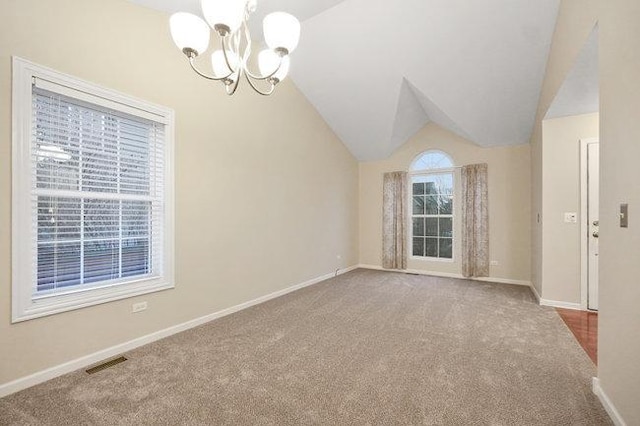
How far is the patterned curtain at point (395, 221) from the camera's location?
614 cm

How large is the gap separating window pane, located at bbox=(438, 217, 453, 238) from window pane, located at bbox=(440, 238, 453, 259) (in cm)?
10

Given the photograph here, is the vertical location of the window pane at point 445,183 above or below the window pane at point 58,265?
above

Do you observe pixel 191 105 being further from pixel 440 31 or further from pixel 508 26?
pixel 508 26

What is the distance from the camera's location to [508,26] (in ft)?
11.1

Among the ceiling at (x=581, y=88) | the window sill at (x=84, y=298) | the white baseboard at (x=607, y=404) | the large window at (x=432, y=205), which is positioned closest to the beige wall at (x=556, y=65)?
Result: the ceiling at (x=581, y=88)

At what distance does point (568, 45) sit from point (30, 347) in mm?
4808

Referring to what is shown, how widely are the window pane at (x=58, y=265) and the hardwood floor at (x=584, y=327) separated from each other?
4173mm

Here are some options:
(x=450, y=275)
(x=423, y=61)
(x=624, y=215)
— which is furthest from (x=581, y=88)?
(x=450, y=275)

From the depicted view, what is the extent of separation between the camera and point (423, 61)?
160 inches

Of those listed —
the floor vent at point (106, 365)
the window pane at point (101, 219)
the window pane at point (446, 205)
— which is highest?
the window pane at point (446, 205)

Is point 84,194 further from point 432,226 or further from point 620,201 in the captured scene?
point 432,226

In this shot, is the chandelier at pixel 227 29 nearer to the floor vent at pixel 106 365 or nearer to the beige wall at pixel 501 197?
the floor vent at pixel 106 365

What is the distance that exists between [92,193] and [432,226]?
5.45 metres

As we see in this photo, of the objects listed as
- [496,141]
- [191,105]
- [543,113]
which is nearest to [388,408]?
[191,105]
